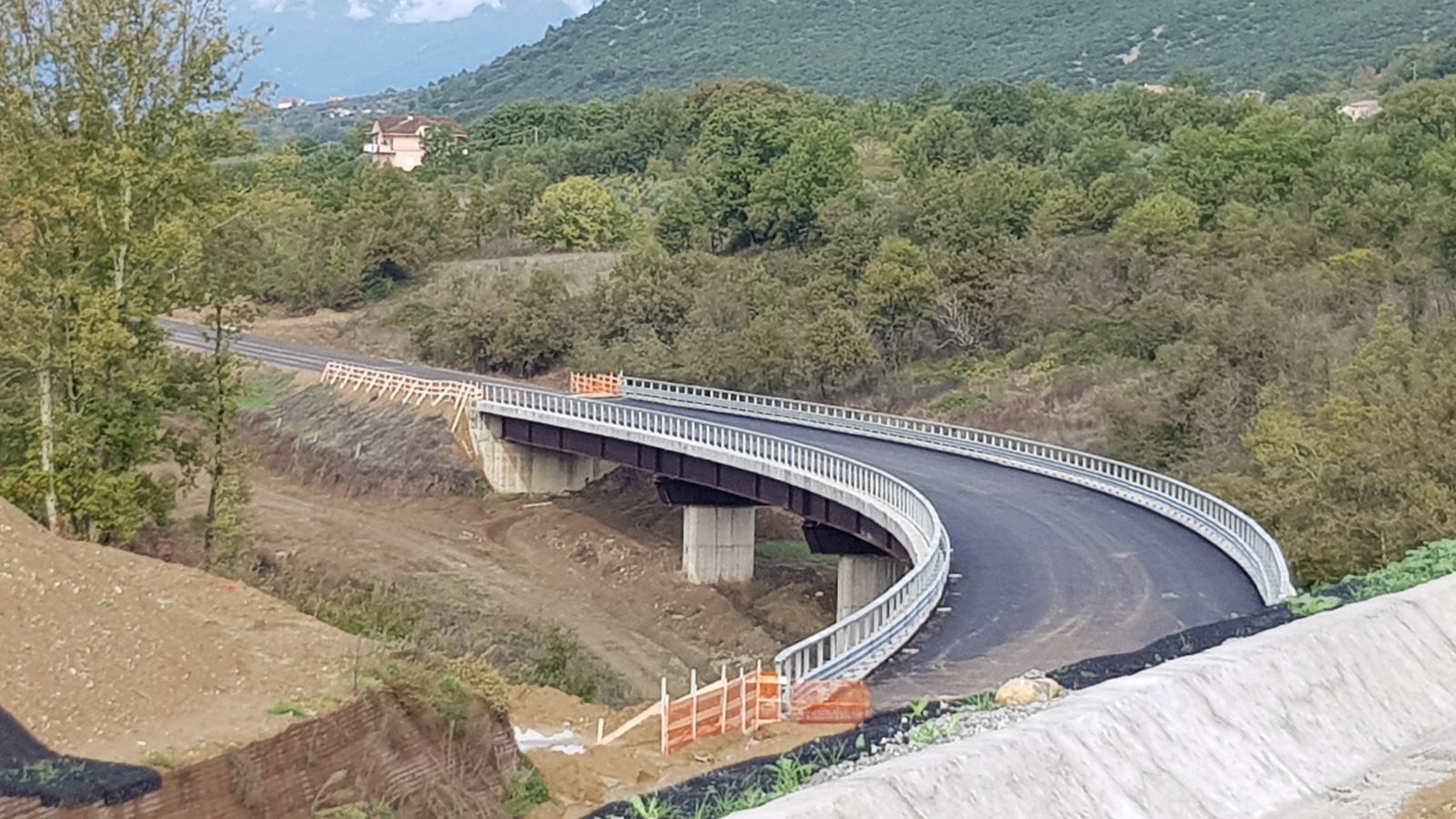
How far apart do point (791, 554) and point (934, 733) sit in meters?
40.7

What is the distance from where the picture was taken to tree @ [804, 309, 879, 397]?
64438 mm

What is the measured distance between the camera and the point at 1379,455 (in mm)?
31656

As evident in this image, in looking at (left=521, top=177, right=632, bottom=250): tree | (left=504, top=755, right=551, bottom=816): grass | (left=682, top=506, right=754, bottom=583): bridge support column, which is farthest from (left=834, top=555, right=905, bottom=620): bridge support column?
(left=521, top=177, right=632, bottom=250): tree

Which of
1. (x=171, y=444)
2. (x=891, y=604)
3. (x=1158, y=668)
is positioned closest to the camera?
(x=1158, y=668)

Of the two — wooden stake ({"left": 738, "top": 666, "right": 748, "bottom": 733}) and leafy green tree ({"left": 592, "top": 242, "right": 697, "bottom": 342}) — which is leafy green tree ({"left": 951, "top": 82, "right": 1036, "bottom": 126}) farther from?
wooden stake ({"left": 738, "top": 666, "right": 748, "bottom": 733})

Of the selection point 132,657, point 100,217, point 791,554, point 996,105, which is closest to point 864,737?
point 132,657

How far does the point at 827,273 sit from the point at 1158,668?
2483 inches

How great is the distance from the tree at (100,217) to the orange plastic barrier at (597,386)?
32.8 meters

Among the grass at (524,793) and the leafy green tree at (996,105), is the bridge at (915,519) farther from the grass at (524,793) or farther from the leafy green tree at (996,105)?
the leafy green tree at (996,105)

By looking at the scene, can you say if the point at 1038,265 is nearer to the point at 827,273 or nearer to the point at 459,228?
the point at 827,273

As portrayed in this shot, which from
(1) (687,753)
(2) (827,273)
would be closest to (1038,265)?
(2) (827,273)

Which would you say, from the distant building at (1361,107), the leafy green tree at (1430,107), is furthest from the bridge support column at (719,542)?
the distant building at (1361,107)

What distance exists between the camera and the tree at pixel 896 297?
67125 millimetres

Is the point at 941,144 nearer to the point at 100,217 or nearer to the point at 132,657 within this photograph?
the point at 100,217
